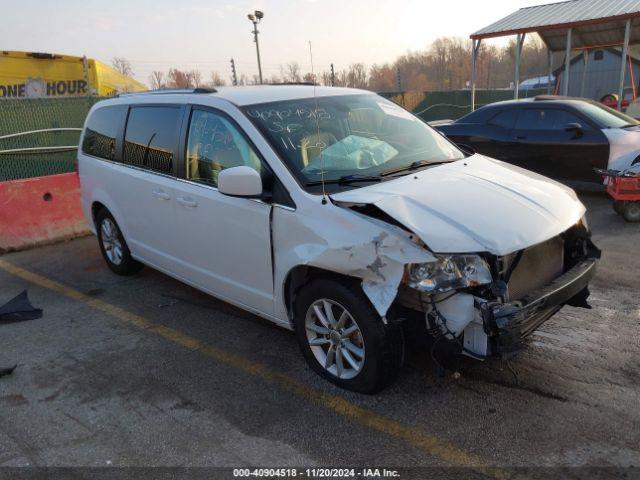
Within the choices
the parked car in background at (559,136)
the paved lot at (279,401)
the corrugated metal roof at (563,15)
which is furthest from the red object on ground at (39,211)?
the corrugated metal roof at (563,15)

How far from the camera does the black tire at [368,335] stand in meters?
2.97

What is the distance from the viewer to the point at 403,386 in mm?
3346

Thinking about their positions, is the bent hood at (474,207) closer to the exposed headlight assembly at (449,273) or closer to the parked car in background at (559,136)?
the exposed headlight assembly at (449,273)

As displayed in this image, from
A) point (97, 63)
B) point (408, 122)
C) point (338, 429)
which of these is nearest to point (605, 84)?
point (97, 63)

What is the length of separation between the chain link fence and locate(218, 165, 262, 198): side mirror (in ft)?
19.6

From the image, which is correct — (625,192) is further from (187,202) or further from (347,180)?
(187,202)

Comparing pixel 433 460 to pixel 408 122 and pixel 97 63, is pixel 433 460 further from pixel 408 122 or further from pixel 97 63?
pixel 97 63

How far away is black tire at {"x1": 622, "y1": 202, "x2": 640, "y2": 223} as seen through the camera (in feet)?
21.6

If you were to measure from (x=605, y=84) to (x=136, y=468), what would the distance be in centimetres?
3397

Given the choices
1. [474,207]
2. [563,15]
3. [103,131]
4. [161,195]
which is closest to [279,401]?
[474,207]

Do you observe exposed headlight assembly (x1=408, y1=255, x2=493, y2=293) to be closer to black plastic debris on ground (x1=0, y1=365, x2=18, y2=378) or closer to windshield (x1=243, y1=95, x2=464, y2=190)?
windshield (x1=243, y1=95, x2=464, y2=190)

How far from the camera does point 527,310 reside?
112 inches

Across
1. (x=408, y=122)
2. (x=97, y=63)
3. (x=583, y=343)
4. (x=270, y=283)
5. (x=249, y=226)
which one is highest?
(x=97, y=63)

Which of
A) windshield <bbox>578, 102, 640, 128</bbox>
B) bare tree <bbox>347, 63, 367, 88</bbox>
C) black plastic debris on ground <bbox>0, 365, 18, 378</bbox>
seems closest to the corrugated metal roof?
windshield <bbox>578, 102, 640, 128</bbox>
